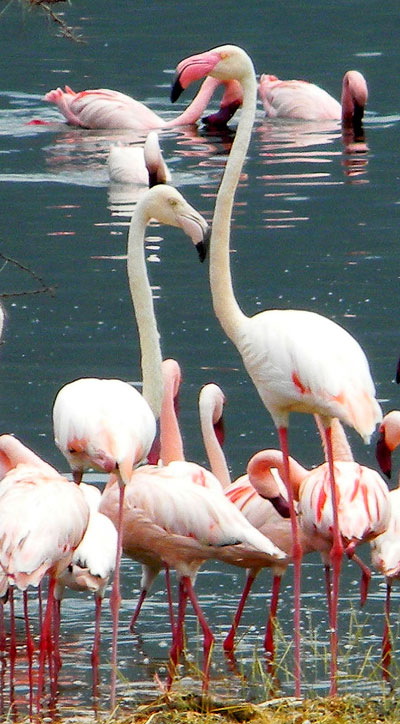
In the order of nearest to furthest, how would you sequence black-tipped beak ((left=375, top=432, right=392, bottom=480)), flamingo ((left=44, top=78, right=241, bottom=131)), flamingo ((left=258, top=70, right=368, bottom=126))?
black-tipped beak ((left=375, top=432, right=392, bottom=480)) < flamingo ((left=44, top=78, right=241, bottom=131)) < flamingo ((left=258, top=70, right=368, bottom=126))

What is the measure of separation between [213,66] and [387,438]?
6.57 feet

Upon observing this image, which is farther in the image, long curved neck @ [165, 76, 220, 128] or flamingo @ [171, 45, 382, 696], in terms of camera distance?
long curved neck @ [165, 76, 220, 128]

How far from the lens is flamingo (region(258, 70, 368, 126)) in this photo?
665 inches

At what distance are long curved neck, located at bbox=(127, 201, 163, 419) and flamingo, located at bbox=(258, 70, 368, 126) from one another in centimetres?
1030

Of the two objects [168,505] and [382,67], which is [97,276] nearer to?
[168,505]

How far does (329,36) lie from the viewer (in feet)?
79.8

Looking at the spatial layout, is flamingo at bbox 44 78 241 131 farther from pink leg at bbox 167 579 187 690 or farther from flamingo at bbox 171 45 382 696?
pink leg at bbox 167 579 187 690

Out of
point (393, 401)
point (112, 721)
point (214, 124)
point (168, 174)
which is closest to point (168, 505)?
point (112, 721)

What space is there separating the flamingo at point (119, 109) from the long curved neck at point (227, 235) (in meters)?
10.5

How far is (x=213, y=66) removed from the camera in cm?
615

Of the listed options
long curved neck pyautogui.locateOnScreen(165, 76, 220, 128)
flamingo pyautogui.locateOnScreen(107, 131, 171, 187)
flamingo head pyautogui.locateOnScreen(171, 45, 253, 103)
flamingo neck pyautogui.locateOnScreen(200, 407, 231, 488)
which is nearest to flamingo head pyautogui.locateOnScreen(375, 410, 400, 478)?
flamingo neck pyautogui.locateOnScreen(200, 407, 231, 488)

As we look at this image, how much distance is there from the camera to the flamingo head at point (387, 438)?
720 cm

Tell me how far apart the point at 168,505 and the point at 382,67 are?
16418 mm

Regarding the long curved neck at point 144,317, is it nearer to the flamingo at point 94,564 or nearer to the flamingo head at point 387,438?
the flamingo at point 94,564
